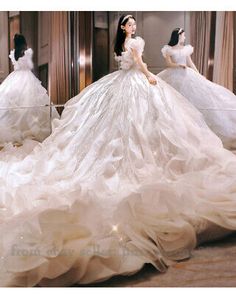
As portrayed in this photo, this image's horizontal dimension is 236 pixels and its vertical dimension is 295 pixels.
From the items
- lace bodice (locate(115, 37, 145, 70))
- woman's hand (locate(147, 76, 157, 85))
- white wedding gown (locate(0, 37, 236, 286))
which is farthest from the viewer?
woman's hand (locate(147, 76, 157, 85))

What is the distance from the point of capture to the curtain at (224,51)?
1570mm

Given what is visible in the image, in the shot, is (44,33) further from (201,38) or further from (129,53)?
(201,38)

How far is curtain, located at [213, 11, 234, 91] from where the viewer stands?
1570mm

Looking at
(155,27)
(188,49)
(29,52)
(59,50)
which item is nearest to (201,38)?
(188,49)

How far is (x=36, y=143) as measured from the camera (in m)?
1.67

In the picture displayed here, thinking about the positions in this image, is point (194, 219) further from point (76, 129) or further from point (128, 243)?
point (76, 129)

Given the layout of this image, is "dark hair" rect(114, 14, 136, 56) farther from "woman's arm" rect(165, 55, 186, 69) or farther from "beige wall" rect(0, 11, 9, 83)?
"beige wall" rect(0, 11, 9, 83)

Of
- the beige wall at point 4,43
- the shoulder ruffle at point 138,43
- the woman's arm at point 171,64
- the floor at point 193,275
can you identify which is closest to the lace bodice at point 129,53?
the shoulder ruffle at point 138,43

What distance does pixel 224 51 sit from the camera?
1.60 meters

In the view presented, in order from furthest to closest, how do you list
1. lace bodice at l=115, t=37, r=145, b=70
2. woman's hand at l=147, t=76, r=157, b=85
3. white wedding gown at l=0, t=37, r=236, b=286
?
woman's hand at l=147, t=76, r=157, b=85, lace bodice at l=115, t=37, r=145, b=70, white wedding gown at l=0, t=37, r=236, b=286

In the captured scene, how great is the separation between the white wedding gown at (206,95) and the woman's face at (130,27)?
0.13 m

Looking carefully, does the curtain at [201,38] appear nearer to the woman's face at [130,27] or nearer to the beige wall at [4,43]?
the woman's face at [130,27]

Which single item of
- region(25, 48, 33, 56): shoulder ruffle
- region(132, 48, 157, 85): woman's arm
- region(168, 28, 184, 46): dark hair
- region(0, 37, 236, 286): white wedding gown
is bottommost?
region(0, 37, 236, 286): white wedding gown

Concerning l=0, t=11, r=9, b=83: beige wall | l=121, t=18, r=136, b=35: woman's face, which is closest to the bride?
l=121, t=18, r=136, b=35: woman's face
